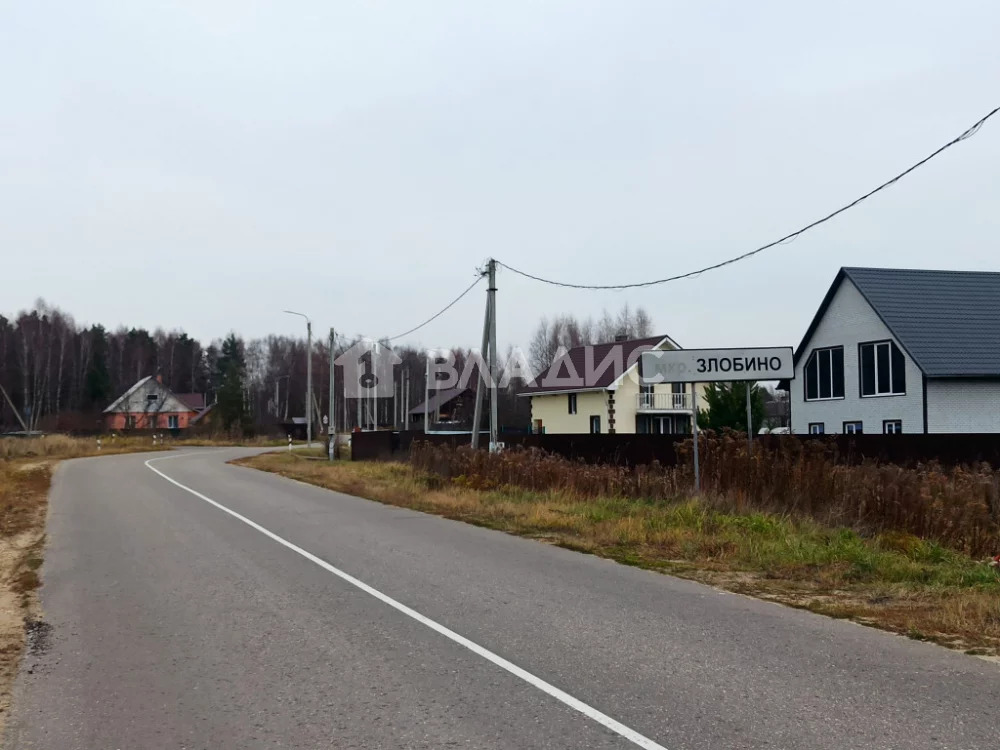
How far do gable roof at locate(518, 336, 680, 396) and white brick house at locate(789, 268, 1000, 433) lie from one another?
49.9 feet

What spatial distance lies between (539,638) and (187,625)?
10.00 feet

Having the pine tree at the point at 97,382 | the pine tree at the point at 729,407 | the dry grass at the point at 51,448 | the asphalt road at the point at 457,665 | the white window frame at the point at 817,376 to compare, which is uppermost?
the pine tree at the point at 97,382

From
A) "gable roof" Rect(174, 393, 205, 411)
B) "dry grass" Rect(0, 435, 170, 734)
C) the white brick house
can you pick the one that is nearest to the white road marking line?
"dry grass" Rect(0, 435, 170, 734)

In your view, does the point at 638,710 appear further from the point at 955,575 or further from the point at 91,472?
the point at 91,472

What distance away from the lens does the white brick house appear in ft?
100

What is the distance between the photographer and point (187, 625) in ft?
25.5

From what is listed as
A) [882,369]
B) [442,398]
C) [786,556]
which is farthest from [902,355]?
[442,398]

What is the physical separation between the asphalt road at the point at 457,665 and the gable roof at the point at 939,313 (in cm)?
2400

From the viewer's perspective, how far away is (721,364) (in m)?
15.1

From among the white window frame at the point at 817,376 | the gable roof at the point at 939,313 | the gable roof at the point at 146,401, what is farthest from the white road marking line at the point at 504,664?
the gable roof at the point at 146,401

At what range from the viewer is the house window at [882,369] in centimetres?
3177

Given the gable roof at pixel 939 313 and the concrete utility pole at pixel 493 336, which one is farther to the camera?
the gable roof at pixel 939 313

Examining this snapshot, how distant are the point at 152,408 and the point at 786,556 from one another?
3702 inches

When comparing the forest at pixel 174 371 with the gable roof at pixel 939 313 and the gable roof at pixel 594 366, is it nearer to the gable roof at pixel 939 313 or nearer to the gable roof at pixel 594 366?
the gable roof at pixel 594 366
